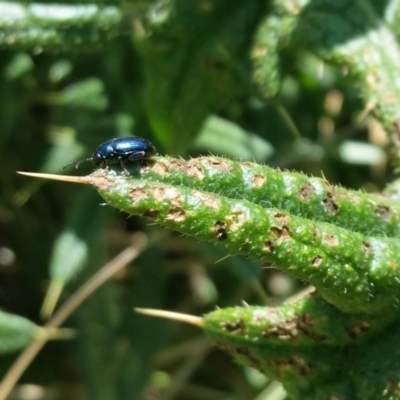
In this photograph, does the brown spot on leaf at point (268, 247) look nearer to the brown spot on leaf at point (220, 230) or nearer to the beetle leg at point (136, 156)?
the brown spot on leaf at point (220, 230)

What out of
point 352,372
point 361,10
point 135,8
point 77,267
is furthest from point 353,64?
point 77,267

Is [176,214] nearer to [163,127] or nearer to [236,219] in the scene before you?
[236,219]

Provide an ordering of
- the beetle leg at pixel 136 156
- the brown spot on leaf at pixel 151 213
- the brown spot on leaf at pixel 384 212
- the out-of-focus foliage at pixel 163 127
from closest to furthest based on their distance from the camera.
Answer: the brown spot on leaf at pixel 151 213, the beetle leg at pixel 136 156, the brown spot on leaf at pixel 384 212, the out-of-focus foliage at pixel 163 127

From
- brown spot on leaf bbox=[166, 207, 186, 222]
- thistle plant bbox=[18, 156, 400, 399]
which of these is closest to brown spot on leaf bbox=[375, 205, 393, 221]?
thistle plant bbox=[18, 156, 400, 399]

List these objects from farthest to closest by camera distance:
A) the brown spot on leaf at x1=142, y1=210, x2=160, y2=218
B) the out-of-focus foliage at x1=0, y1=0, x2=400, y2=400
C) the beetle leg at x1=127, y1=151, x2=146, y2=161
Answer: the out-of-focus foliage at x1=0, y1=0, x2=400, y2=400 → the beetle leg at x1=127, y1=151, x2=146, y2=161 → the brown spot on leaf at x1=142, y1=210, x2=160, y2=218

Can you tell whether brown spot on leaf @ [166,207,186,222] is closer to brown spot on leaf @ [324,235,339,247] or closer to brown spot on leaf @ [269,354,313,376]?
brown spot on leaf @ [324,235,339,247]

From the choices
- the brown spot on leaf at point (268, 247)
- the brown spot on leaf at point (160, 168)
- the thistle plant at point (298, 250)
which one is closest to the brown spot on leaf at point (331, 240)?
the thistle plant at point (298, 250)

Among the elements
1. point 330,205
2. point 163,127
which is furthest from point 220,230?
point 163,127
